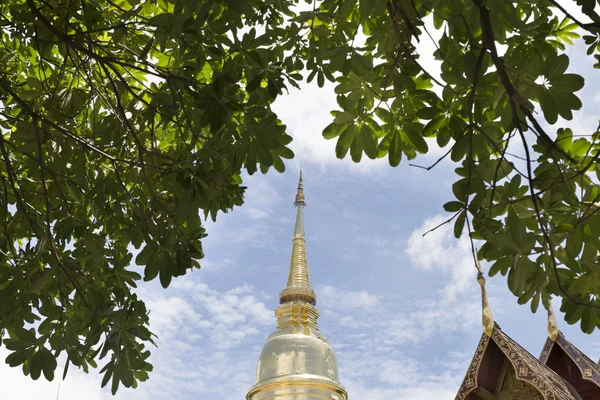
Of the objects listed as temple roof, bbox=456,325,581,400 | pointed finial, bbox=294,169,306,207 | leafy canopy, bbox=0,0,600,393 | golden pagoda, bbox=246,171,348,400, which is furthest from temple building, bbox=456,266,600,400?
pointed finial, bbox=294,169,306,207

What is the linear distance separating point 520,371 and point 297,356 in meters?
6.33

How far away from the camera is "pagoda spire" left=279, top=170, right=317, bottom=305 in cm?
1545

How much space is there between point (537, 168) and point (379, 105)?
918 mm

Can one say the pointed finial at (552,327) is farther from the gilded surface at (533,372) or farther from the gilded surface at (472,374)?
the gilded surface at (472,374)

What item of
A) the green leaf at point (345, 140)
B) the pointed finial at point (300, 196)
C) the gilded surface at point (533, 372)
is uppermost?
the pointed finial at point (300, 196)

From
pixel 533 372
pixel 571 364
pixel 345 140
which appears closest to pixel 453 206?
pixel 345 140

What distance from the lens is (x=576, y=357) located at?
927 centimetres

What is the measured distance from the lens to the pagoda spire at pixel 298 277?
15453 millimetres

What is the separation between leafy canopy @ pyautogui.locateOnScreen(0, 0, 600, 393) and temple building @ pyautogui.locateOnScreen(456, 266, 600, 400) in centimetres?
563

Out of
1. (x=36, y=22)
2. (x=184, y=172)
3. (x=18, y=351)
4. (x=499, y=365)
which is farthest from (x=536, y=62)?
(x=499, y=365)

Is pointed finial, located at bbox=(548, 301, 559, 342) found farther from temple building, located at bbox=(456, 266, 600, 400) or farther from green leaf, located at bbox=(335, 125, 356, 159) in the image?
green leaf, located at bbox=(335, 125, 356, 159)

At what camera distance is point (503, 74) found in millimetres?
2654

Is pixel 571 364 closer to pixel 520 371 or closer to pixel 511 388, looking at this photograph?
pixel 511 388

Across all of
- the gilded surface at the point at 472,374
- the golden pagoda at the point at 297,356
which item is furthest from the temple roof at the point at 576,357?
the golden pagoda at the point at 297,356
